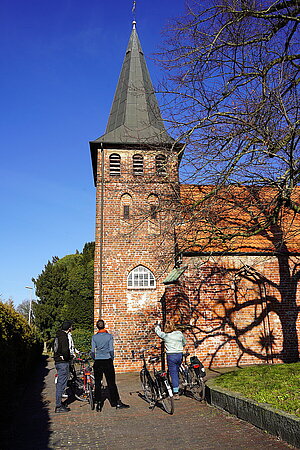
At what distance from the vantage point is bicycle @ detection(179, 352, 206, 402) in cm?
738

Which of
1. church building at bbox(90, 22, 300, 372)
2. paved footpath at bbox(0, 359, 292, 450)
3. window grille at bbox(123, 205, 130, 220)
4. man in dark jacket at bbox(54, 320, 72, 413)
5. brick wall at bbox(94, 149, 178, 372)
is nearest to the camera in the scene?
paved footpath at bbox(0, 359, 292, 450)

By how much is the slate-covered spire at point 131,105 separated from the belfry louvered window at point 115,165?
65cm

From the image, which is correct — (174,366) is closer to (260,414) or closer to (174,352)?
(174,352)

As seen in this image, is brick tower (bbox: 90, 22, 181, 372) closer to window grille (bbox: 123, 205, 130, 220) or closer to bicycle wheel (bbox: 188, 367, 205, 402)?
window grille (bbox: 123, 205, 130, 220)

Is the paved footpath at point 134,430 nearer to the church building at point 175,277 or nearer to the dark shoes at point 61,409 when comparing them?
the dark shoes at point 61,409

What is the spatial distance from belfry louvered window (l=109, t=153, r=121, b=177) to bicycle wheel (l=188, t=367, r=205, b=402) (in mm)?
10260

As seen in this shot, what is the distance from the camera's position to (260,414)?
5180 millimetres

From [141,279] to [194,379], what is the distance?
7460 millimetres

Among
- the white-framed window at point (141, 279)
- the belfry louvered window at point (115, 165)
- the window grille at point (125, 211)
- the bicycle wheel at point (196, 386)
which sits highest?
the belfry louvered window at point (115, 165)

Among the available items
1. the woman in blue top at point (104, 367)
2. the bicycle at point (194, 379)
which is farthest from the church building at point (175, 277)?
the bicycle at point (194, 379)

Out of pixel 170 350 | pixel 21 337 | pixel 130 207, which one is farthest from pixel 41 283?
pixel 170 350

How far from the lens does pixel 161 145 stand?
950 cm

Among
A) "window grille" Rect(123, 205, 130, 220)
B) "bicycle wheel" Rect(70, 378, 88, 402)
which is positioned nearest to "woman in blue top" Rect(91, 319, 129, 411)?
"bicycle wheel" Rect(70, 378, 88, 402)

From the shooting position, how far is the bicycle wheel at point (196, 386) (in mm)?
7352
